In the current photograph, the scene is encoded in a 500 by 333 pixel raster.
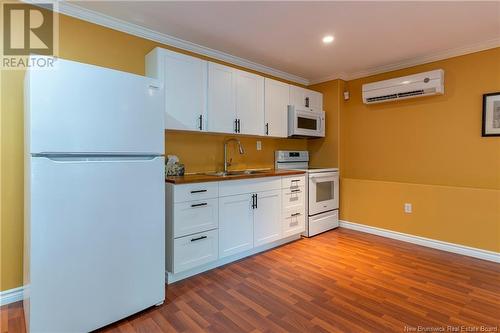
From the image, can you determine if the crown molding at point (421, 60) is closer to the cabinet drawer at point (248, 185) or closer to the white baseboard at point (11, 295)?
the cabinet drawer at point (248, 185)

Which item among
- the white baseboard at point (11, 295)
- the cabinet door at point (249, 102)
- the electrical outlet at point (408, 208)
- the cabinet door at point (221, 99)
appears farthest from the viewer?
the electrical outlet at point (408, 208)

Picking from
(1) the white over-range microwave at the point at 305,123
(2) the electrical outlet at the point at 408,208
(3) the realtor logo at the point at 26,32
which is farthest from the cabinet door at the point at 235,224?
(2) the electrical outlet at the point at 408,208

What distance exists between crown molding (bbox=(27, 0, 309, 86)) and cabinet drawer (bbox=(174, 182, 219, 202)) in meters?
1.52

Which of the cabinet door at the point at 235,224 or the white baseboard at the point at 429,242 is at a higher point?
the cabinet door at the point at 235,224

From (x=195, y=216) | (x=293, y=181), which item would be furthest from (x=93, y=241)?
(x=293, y=181)

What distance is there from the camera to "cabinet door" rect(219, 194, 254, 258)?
101 inches

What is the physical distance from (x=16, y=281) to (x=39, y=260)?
0.92 metres

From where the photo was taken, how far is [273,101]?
3.40 m

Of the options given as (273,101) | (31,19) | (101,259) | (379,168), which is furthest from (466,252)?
(31,19)

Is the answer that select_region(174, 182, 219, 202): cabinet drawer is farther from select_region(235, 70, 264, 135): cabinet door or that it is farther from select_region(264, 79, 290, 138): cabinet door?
select_region(264, 79, 290, 138): cabinet door

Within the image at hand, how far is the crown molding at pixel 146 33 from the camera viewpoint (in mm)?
2156

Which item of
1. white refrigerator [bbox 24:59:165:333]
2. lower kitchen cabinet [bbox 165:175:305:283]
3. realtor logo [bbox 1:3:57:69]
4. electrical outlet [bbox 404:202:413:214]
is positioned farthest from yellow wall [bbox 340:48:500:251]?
realtor logo [bbox 1:3:57:69]

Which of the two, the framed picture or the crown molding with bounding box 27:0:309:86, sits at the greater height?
the crown molding with bounding box 27:0:309:86

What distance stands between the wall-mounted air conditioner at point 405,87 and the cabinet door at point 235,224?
89.3 inches
